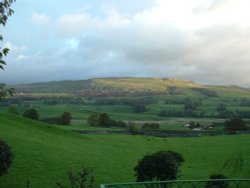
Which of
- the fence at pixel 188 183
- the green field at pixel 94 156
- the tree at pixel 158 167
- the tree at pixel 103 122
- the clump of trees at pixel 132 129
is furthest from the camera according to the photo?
the tree at pixel 103 122

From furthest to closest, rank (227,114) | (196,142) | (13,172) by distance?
(227,114) < (196,142) < (13,172)

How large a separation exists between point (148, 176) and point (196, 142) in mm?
49449

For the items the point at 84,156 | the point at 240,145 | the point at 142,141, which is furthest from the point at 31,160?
the point at 240,145

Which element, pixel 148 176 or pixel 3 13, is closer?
pixel 3 13

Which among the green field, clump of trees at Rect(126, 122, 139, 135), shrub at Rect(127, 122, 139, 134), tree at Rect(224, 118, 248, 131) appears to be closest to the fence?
the green field

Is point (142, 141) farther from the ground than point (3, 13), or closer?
closer

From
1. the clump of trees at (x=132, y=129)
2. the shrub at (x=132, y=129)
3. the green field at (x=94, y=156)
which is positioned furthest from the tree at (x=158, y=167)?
the shrub at (x=132, y=129)

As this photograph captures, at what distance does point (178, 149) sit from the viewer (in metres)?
63.7

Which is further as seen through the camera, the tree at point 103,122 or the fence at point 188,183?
the tree at point 103,122

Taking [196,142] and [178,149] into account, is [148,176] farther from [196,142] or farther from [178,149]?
[196,142]

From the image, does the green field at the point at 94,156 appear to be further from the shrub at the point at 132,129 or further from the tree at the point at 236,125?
the tree at the point at 236,125

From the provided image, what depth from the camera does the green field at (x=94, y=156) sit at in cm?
3356

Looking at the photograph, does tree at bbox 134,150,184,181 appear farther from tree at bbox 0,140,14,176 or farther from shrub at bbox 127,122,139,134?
shrub at bbox 127,122,139,134

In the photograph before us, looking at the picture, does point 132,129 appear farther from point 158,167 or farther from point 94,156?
point 158,167
